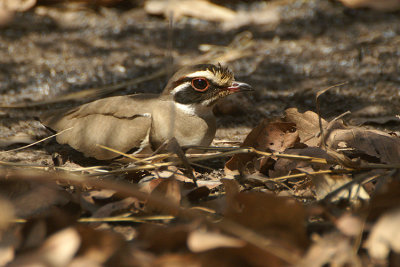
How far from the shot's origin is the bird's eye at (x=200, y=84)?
188 inches

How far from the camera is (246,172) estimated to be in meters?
3.64

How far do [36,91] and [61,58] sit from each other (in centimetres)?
104

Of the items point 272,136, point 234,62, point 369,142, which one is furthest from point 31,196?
point 234,62

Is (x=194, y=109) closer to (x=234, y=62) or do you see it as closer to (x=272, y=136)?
(x=272, y=136)

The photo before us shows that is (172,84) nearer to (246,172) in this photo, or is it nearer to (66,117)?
(66,117)

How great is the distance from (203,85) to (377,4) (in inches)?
183

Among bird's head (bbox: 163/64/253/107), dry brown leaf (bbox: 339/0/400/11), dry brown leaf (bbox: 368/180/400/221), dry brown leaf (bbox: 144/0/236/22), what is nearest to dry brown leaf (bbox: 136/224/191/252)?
dry brown leaf (bbox: 368/180/400/221)

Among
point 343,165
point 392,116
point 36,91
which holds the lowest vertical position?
point 36,91

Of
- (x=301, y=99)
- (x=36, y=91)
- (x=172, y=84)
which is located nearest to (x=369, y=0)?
(x=301, y=99)

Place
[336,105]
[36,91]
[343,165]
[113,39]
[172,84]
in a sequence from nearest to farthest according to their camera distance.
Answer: [343,165]
[172,84]
[336,105]
[36,91]
[113,39]

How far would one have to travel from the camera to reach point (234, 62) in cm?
711

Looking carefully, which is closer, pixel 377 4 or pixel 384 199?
pixel 384 199

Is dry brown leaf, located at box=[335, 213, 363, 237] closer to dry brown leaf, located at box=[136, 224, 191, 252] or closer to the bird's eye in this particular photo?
dry brown leaf, located at box=[136, 224, 191, 252]

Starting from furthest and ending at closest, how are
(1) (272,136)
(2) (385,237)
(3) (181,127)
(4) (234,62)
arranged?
(4) (234,62), (3) (181,127), (1) (272,136), (2) (385,237)
